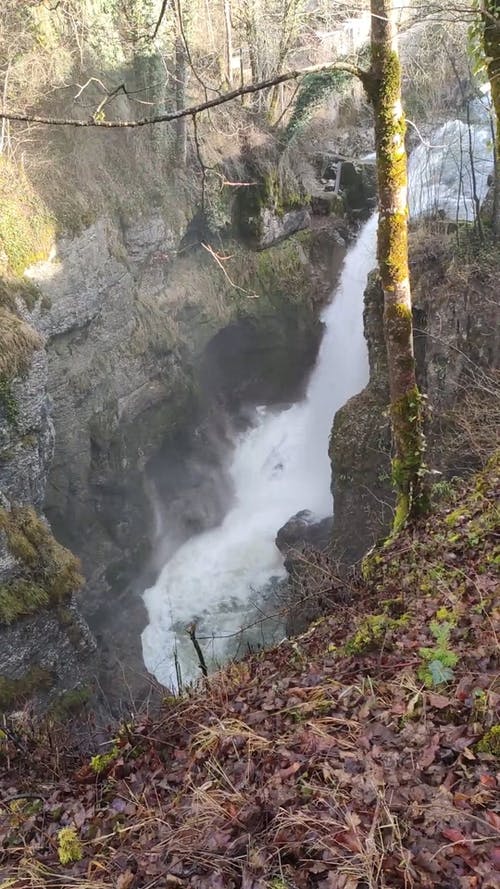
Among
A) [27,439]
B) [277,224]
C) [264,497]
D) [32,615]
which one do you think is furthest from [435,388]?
[277,224]

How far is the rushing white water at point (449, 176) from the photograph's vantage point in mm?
13370

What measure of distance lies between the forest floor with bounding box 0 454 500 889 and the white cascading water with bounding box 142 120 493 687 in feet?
30.5

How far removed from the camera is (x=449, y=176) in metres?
15.2

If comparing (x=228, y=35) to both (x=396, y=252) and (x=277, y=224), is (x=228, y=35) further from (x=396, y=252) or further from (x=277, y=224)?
(x=396, y=252)

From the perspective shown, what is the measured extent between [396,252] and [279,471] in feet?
40.8

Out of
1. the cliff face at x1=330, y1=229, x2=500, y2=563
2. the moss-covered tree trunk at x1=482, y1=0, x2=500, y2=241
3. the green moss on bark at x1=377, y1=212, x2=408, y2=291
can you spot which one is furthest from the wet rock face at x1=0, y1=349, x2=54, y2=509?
the moss-covered tree trunk at x1=482, y1=0, x2=500, y2=241

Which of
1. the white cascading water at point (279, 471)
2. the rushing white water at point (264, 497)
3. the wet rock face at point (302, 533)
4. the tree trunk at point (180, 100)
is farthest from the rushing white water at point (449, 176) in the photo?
the wet rock face at point (302, 533)

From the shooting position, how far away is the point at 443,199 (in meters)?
14.2

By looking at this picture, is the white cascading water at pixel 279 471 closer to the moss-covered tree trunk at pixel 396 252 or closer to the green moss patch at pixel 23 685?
the green moss patch at pixel 23 685

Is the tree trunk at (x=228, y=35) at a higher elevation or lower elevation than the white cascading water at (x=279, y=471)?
higher

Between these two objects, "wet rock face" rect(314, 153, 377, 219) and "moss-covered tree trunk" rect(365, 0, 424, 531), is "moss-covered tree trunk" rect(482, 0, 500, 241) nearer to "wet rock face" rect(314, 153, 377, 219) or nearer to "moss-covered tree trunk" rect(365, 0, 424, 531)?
"moss-covered tree trunk" rect(365, 0, 424, 531)

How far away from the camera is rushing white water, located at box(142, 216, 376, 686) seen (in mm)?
13891

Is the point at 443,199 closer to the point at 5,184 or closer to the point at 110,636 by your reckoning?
the point at 5,184

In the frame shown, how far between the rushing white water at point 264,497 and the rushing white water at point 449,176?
266cm
